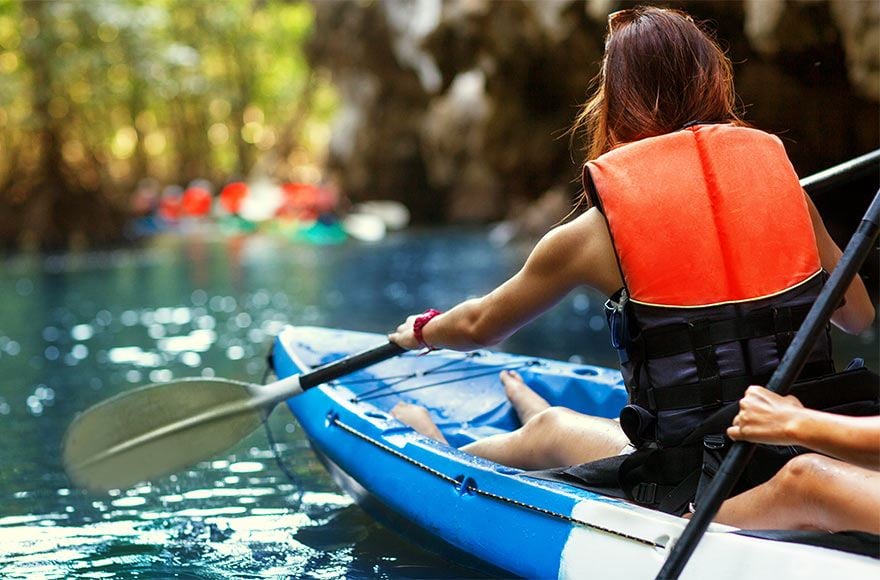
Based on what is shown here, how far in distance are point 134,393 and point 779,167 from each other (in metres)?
2.29

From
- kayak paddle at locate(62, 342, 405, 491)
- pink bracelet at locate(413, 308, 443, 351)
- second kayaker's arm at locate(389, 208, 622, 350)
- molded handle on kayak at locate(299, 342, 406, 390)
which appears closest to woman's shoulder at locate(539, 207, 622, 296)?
second kayaker's arm at locate(389, 208, 622, 350)

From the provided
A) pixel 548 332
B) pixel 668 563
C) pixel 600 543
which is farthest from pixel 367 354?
pixel 548 332

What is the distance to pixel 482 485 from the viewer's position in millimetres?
2896

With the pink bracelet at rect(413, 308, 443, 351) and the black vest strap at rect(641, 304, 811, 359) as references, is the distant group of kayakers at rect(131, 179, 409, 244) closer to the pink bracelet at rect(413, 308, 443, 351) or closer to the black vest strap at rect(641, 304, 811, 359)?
the pink bracelet at rect(413, 308, 443, 351)

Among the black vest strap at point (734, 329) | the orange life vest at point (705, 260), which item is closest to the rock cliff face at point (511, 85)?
the orange life vest at point (705, 260)

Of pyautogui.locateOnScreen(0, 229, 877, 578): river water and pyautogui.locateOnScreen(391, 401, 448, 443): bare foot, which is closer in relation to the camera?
pyautogui.locateOnScreen(0, 229, 877, 578): river water

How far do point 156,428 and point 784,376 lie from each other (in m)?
2.29

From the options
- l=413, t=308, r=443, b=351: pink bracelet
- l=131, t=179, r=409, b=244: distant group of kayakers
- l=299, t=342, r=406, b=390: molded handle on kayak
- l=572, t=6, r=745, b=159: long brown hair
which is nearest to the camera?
l=572, t=6, r=745, b=159: long brown hair

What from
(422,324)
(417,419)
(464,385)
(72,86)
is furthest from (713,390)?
(72,86)

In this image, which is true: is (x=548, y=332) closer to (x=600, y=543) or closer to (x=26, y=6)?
(x=600, y=543)

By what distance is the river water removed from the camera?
11.4 feet

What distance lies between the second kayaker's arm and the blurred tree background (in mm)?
3372

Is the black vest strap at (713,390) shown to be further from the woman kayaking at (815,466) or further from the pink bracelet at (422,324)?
the pink bracelet at (422,324)

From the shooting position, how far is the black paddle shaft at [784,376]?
2.19 metres
